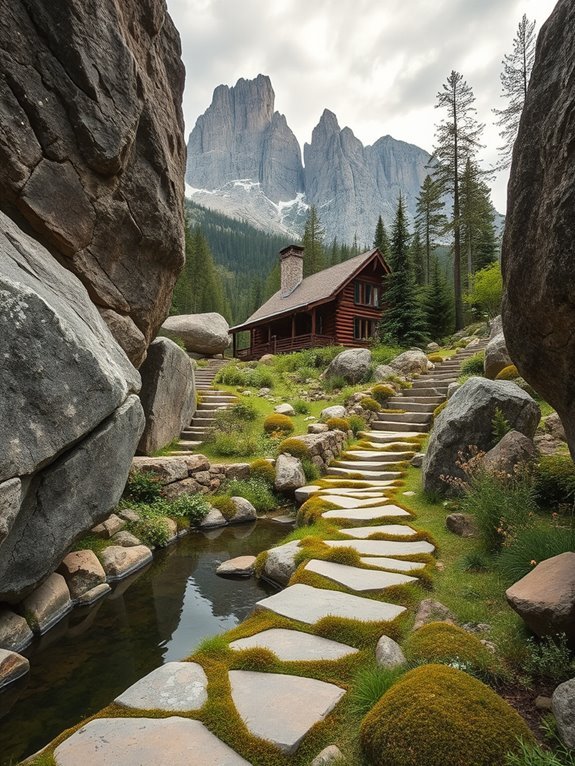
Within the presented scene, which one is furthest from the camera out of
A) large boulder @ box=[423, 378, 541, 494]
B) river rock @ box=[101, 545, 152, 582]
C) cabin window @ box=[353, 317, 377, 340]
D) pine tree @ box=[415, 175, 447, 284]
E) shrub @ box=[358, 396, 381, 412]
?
pine tree @ box=[415, 175, 447, 284]

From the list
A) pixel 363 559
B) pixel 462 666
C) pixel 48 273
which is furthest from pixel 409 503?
pixel 48 273

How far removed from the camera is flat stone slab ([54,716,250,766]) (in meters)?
2.31

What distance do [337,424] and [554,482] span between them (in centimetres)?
641

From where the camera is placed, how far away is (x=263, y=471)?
9.81 meters

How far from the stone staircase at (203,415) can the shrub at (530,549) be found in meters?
8.07

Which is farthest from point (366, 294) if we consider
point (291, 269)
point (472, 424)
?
point (472, 424)

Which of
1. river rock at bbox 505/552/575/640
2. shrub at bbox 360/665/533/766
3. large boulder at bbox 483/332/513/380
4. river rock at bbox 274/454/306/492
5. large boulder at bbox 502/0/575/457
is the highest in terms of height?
large boulder at bbox 502/0/575/457

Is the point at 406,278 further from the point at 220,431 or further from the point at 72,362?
the point at 72,362

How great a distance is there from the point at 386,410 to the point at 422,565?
9.08 metres

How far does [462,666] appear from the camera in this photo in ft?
9.15

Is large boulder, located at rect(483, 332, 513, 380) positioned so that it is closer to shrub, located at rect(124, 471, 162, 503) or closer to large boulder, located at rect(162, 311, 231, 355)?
shrub, located at rect(124, 471, 162, 503)

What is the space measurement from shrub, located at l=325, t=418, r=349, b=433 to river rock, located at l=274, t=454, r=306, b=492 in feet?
6.94

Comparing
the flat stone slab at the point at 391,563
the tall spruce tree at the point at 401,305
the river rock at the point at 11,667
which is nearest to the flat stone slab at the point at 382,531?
the flat stone slab at the point at 391,563

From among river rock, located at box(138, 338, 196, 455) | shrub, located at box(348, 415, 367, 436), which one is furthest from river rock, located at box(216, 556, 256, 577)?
shrub, located at box(348, 415, 367, 436)
